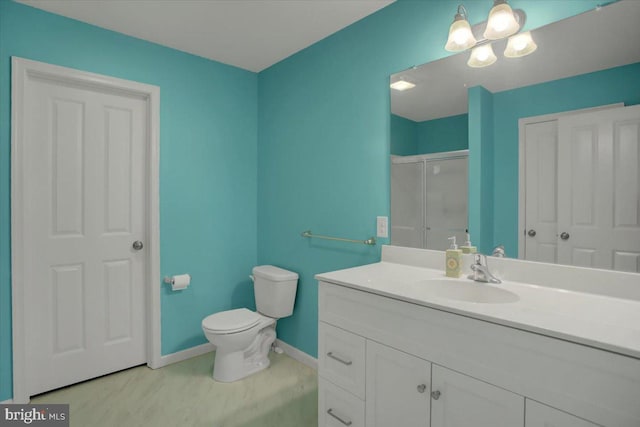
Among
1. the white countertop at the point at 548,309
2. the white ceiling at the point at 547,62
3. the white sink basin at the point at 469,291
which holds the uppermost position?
the white ceiling at the point at 547,62

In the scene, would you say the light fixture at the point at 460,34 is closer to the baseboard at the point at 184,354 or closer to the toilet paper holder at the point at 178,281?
the toilet paper holder at the point at 178,281

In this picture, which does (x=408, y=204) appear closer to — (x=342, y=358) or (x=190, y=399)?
(x=342, y=358)

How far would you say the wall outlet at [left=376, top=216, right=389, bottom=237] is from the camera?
6.60ft

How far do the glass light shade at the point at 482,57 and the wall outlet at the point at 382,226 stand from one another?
3.01 ft

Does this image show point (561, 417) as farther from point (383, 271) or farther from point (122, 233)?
point (122, 233)

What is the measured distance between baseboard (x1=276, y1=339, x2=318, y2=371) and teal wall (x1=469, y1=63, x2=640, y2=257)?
1.57 metres

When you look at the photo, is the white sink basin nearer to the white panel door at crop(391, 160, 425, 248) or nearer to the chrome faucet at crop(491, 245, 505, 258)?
the chrome faucet at crop(491, 245, 505, 258)

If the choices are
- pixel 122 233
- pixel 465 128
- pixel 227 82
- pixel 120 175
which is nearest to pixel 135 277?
pixel 122 233

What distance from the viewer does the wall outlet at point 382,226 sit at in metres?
2.01

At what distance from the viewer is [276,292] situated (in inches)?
98.7

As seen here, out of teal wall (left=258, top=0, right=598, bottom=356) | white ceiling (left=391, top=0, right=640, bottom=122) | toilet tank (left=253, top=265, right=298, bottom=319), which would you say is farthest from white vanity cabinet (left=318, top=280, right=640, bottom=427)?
white ceiling (left=391, top=0, right=640, bottom=122)

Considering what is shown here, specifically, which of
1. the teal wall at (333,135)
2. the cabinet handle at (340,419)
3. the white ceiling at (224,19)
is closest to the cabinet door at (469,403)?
the cabinet handle at (340,419)

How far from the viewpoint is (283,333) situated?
2.79 metres

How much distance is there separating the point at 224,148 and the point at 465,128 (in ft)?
6.27
